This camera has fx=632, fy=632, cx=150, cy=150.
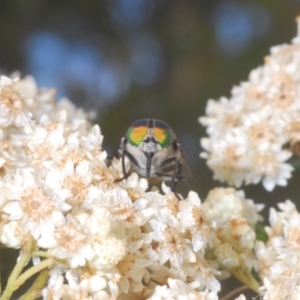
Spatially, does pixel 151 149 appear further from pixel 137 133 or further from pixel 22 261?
pixel 22 261

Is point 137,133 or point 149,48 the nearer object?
point 137,133

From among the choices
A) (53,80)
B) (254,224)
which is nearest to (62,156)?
(254,224)

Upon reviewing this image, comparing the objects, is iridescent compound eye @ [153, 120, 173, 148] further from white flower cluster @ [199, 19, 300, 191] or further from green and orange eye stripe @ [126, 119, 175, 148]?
white flower cluster @ [199, 19, 300, 191]

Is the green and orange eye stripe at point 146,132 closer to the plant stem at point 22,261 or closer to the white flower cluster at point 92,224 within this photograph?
the white flower cluster at point 92,224

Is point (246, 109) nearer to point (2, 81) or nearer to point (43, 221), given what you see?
point (2, 81)

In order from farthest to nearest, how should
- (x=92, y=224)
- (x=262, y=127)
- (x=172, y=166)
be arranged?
1. (x=262, y=127)
2. (x=172, y=166)
3. (x=92, y=224)

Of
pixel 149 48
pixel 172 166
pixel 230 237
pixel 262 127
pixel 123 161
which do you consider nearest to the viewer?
pixel 123 161

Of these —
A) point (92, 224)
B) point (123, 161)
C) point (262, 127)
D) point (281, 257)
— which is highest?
point (262, 127)

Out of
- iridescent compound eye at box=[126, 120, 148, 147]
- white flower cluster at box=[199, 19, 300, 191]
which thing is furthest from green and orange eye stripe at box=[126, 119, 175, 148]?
white flower cluster at box=[199, 19, 300, 191]

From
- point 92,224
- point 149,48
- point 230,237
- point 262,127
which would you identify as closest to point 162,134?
point 230,237
